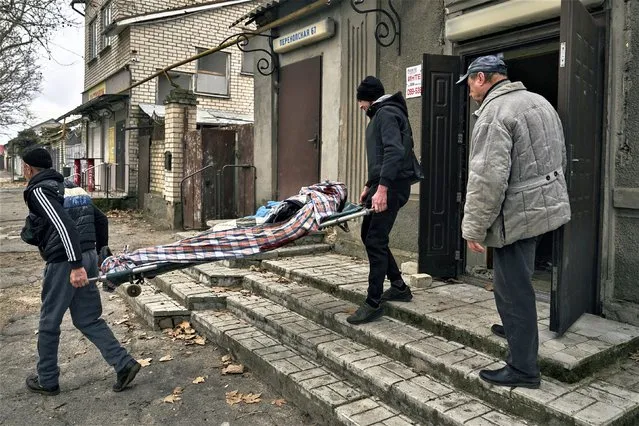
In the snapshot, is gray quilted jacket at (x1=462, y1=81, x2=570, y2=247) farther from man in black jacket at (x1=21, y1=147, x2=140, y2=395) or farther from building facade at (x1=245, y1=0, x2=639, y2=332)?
man in black jacket at (x1=21, y1=147, x2=140, y2=395)

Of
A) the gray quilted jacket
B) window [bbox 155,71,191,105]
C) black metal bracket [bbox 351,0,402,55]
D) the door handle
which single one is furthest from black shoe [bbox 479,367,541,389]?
window [bbox 155,71,191,105]

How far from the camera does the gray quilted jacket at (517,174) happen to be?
294cm

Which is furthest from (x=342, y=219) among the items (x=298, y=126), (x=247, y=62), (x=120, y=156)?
(x=247, y=62)

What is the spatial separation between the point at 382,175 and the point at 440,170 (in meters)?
1.52

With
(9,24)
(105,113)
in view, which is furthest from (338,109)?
(105,113)

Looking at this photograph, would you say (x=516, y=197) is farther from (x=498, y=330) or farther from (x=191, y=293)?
(x=191, y=293)

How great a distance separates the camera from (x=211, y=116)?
52.1 ft

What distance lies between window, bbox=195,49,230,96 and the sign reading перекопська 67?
8933mm

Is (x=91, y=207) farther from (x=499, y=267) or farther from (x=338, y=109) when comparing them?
(x=338, y=109)

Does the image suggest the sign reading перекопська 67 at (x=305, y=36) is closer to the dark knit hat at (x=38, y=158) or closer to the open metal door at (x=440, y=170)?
the open metal door at (x=440, y=170)

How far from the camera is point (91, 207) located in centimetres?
418

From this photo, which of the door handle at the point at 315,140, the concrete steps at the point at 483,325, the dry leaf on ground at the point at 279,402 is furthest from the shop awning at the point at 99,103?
the dry leaf on ground at the point at 279,402

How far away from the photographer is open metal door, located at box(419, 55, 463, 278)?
5.25 m

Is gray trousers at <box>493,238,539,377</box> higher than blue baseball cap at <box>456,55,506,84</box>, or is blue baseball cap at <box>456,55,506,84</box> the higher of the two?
blue baseball cap at <box>456,55,506,84</box>
